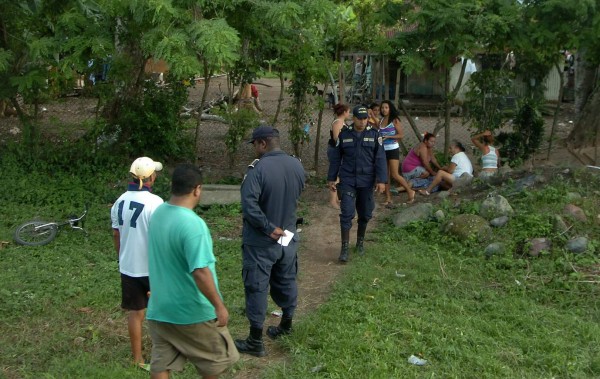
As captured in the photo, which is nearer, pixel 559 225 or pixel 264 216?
pixel 264 216

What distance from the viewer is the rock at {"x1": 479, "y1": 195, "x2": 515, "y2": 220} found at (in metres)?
8.23

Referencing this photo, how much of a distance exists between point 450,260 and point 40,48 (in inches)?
237

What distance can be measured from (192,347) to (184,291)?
35cm

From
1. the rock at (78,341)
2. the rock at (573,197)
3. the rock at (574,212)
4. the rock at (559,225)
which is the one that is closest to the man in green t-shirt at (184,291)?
the rock at (78,341)

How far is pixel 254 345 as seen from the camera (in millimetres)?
5570

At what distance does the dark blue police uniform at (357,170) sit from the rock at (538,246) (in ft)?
5.51

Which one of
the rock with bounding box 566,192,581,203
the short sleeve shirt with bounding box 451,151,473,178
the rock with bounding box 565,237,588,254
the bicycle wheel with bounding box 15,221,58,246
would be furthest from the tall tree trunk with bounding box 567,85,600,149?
the bicycle wheel with bounding box 15,221,58,246

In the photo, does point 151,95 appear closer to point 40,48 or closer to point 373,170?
point 40,48

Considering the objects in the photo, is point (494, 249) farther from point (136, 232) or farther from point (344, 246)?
point (136, 232)

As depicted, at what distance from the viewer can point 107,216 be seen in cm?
975

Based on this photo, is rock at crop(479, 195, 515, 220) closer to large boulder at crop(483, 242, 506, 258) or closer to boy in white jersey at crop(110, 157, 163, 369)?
large boulder at crop(483, 242, 506, 258)

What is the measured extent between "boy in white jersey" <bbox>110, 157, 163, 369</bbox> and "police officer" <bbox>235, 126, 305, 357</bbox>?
73 cm

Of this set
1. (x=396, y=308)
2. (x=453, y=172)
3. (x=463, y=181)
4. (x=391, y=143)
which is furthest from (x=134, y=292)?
(x=453, y=172)

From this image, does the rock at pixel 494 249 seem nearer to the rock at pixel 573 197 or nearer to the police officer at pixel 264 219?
the rock at pixel 573 197
